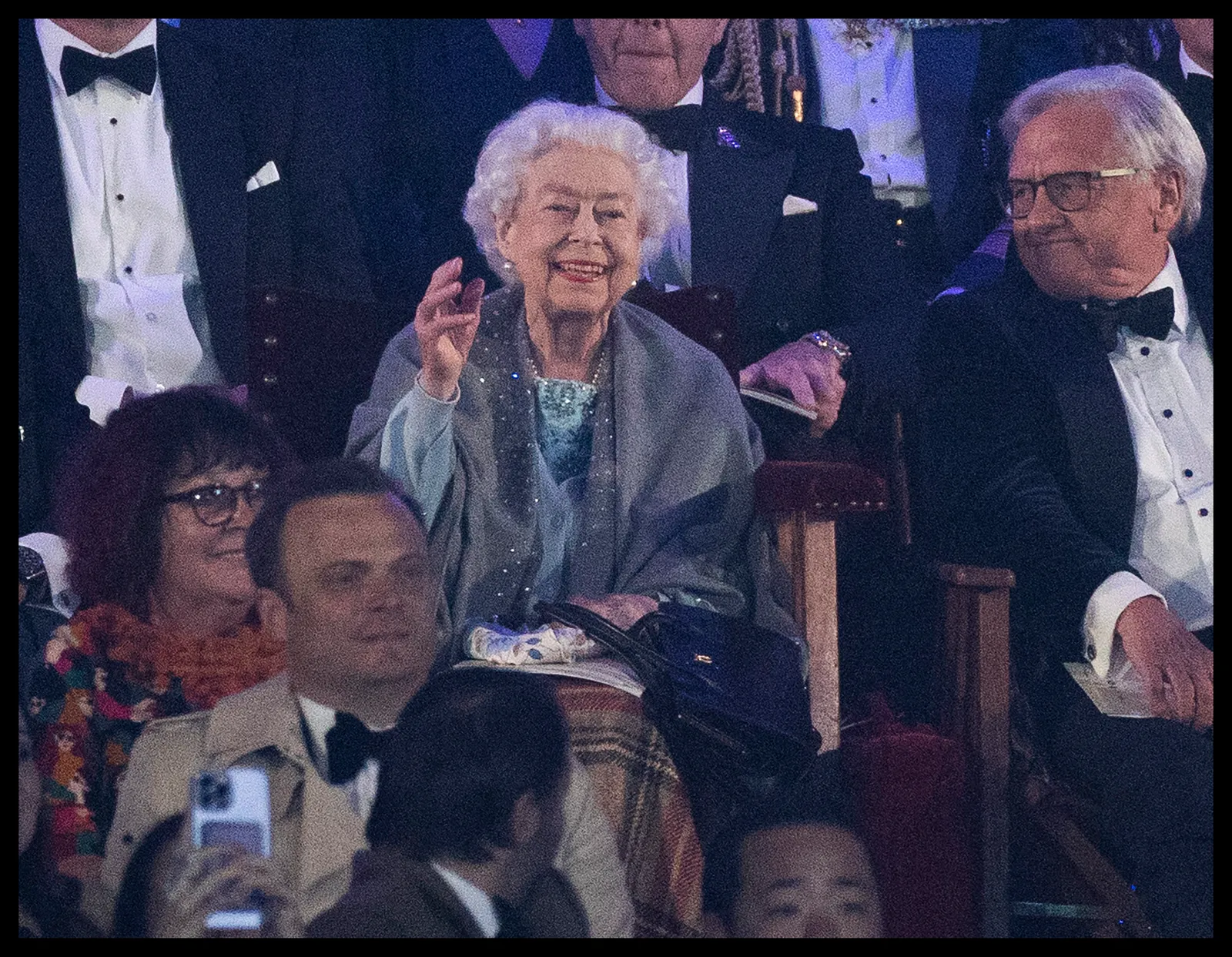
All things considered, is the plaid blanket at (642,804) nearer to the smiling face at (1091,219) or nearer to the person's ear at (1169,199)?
the smiling face at (1091,219)

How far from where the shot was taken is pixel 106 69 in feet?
13.1

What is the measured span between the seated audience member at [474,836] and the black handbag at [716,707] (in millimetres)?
186

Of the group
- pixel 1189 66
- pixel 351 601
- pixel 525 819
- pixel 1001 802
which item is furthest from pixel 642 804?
pixel 1189 66

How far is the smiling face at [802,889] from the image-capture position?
3.32 m

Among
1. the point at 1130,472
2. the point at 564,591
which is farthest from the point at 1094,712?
the point at 564,591

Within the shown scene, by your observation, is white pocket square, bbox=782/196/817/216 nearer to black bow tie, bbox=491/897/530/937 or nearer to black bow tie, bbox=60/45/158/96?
black bow tie, bbox=60/45/158/96

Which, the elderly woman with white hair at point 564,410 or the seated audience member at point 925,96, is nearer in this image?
the elderly woman with white hair at point 564,410

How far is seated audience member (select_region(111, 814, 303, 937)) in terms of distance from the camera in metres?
3.21

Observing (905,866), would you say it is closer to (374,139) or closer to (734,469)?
(734,469)

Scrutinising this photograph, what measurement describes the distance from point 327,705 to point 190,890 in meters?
0.40

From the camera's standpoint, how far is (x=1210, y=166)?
13.1ft

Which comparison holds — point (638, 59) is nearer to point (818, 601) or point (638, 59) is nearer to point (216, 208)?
point (216, 208)

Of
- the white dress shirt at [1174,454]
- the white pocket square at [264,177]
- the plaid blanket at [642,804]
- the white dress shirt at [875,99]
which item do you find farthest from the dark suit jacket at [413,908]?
the white dress shirt at [875,99]

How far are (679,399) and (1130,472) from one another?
936 millimetres
